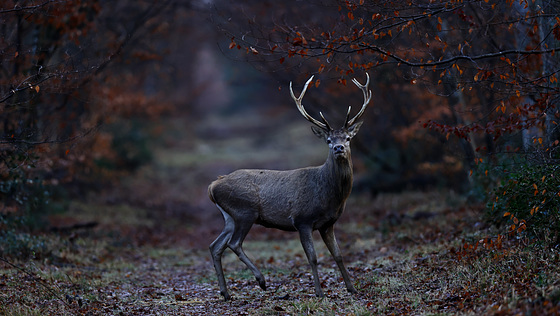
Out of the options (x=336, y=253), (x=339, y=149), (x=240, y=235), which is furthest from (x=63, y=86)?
(x=336, y=253)

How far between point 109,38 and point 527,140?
12319 millimetres

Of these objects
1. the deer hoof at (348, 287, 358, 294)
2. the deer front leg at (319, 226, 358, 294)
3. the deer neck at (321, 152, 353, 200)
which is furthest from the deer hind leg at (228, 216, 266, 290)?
the deer hoof at (348, 287, 358, 294)

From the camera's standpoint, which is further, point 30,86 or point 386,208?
point 386,208

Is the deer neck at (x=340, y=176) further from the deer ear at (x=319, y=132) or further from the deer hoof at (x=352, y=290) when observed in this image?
the deer hoof at (x=352, y=290)

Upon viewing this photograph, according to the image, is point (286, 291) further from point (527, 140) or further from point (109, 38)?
point (109, 38)

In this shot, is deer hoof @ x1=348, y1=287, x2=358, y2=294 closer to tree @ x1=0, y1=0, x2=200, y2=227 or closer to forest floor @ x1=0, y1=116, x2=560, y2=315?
forest floor @ x1=0, y1=116, x2=560, y2=315

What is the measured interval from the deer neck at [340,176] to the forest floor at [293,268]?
5.11 feet

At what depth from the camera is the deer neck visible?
8.65 meters

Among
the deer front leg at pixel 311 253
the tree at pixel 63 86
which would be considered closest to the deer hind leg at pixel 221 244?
the deer front leg at pixel 311 253

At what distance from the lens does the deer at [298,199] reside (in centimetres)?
870

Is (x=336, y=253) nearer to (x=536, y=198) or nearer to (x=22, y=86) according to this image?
(x=536, y=198)

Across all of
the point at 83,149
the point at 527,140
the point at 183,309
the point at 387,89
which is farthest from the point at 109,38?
the point at 527,140

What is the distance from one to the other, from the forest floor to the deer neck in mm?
1557

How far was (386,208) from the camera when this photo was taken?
17.2m
